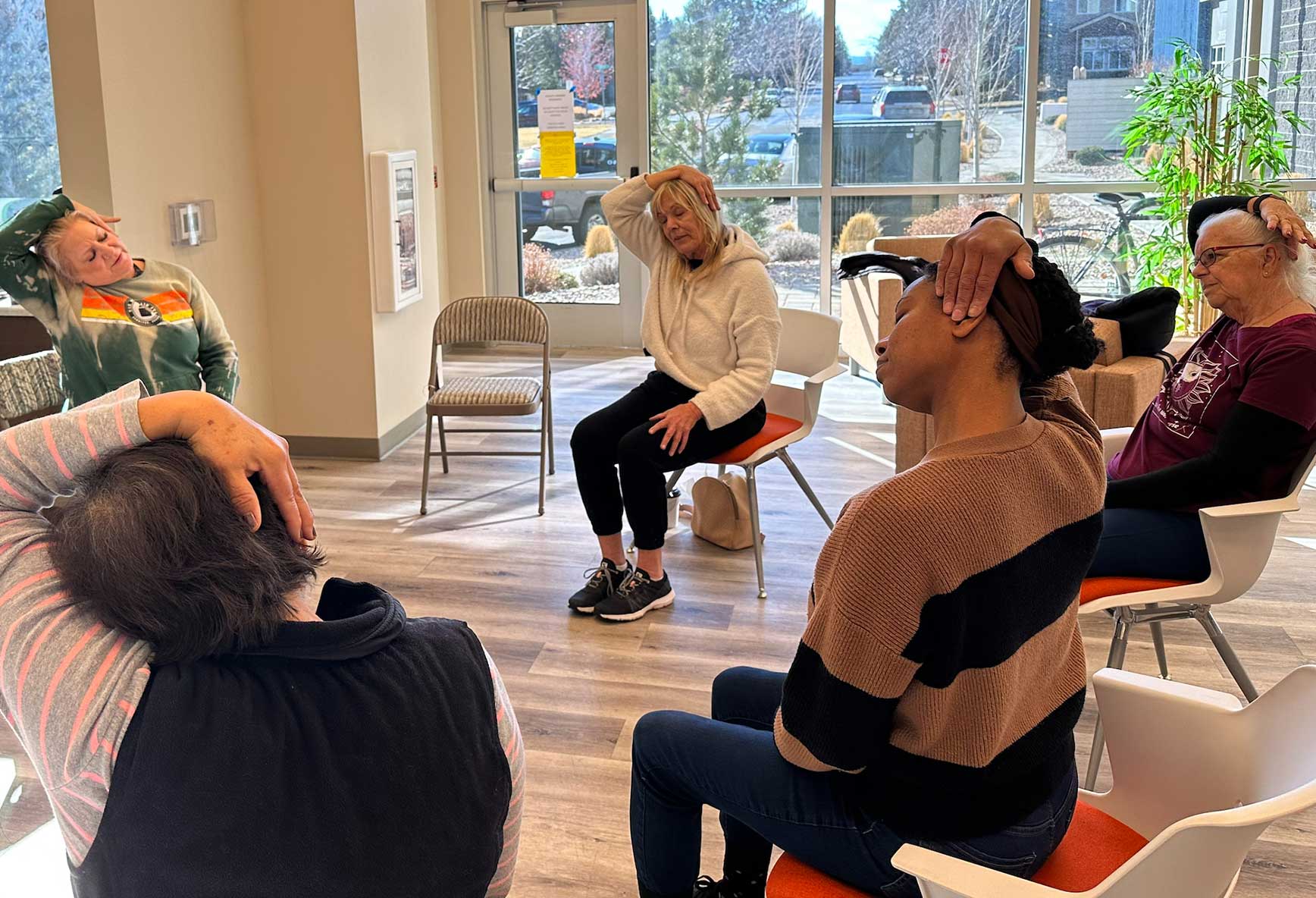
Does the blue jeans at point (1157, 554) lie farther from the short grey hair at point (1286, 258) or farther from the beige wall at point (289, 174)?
the beige wall at point (289, 174)

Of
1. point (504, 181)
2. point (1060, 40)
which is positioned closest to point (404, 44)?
point (504, 181)

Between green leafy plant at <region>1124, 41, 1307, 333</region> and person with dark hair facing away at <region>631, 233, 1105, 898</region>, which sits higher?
green leafy plant at <region>1124, 41, 1307, 333</region>

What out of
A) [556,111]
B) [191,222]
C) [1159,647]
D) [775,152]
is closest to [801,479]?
[1159,647]

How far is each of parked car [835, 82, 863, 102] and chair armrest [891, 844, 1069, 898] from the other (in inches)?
276

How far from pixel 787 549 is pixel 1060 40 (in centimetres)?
473

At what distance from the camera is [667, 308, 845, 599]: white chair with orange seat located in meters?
3.89

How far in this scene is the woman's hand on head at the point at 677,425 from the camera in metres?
3.69

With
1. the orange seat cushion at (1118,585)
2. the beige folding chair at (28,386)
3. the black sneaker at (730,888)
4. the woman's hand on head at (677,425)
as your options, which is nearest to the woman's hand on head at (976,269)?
the black sneaker at (730,888)

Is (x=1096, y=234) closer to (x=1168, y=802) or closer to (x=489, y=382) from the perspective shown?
(x=489, y=382)

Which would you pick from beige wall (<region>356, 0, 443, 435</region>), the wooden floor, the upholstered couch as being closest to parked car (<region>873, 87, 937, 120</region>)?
the upholstered couch

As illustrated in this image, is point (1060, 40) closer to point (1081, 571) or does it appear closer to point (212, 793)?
point (1081, 571)

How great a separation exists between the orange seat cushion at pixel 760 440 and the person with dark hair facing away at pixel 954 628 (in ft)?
7.19

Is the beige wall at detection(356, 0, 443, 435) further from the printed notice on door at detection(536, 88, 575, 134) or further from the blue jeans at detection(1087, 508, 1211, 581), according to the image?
the blue jeans at detection(1087, 508, 1211, 581)

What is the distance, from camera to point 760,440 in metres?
3.92
